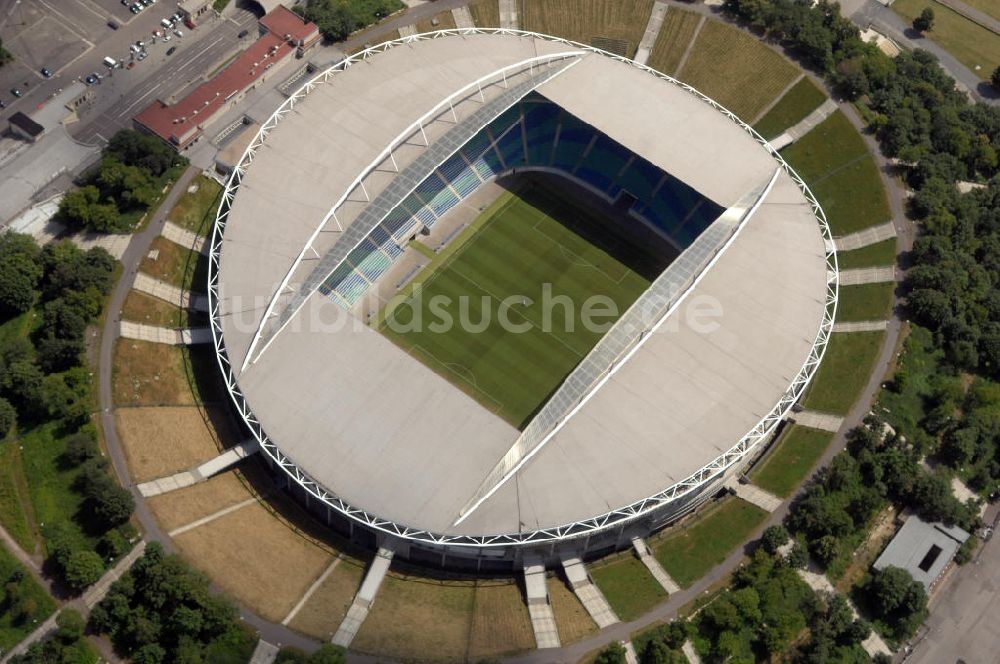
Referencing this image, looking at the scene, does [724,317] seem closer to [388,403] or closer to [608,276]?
[608,276]

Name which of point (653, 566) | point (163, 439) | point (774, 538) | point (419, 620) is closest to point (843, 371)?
point (774, 538)

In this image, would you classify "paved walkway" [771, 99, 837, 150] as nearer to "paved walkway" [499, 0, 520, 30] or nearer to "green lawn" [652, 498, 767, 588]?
"paved walkway" [499, 0, 520, 30]

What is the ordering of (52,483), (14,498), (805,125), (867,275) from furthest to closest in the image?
(805,125) < (867,275) < (52,483) < (14,498)

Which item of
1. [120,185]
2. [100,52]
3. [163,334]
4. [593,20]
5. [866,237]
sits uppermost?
[593,20]

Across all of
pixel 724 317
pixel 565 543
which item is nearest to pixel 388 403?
pixel 565 543

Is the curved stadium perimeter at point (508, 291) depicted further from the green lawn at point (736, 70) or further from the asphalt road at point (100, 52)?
the asphalt road at point (100, 52)

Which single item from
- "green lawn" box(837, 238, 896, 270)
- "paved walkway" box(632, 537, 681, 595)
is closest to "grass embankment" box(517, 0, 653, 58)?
"green lawn" box(837, 238, 896, 270)

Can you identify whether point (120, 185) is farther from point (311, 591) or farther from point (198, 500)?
point (311, 591)
